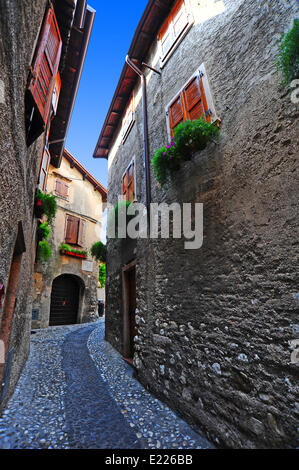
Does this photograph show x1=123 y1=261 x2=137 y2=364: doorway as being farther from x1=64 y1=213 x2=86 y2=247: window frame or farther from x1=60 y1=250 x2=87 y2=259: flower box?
x1=64 y1=213 x2=86 y2=247: window frame

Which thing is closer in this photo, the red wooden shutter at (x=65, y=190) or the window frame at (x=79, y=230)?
the window frame at (x=79, y=230)

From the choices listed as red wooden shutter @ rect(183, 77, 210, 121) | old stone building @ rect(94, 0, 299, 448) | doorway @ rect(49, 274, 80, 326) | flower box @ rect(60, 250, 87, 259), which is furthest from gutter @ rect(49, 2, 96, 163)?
doorway @ rect(49, 274, 80, 326)

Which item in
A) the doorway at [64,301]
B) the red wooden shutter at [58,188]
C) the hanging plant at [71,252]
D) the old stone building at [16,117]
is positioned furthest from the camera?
the red wooden shutter at [58,188]

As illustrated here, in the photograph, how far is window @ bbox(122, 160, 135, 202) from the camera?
20.7ft

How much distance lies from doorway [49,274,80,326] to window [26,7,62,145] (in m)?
9.26

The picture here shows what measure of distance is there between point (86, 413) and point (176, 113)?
530 cm

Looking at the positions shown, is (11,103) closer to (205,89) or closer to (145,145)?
(205,89)

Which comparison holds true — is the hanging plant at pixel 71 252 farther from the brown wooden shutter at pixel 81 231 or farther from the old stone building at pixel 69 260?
the brown wooden shutter at pixel 81 231

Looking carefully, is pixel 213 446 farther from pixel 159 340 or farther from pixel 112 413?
pixel 159 340

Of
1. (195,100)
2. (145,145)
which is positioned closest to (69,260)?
(145,145)

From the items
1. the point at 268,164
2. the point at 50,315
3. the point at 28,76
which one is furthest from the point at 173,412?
the point at 50,315

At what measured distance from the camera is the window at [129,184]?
6.32 meters

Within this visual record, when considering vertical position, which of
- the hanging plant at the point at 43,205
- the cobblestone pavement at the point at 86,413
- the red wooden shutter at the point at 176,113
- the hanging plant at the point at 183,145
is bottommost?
the cobblestone pavement at the point at 86,413

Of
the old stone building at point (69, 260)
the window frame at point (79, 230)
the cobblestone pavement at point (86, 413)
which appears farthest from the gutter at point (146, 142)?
the window frame at point (79, 230)
